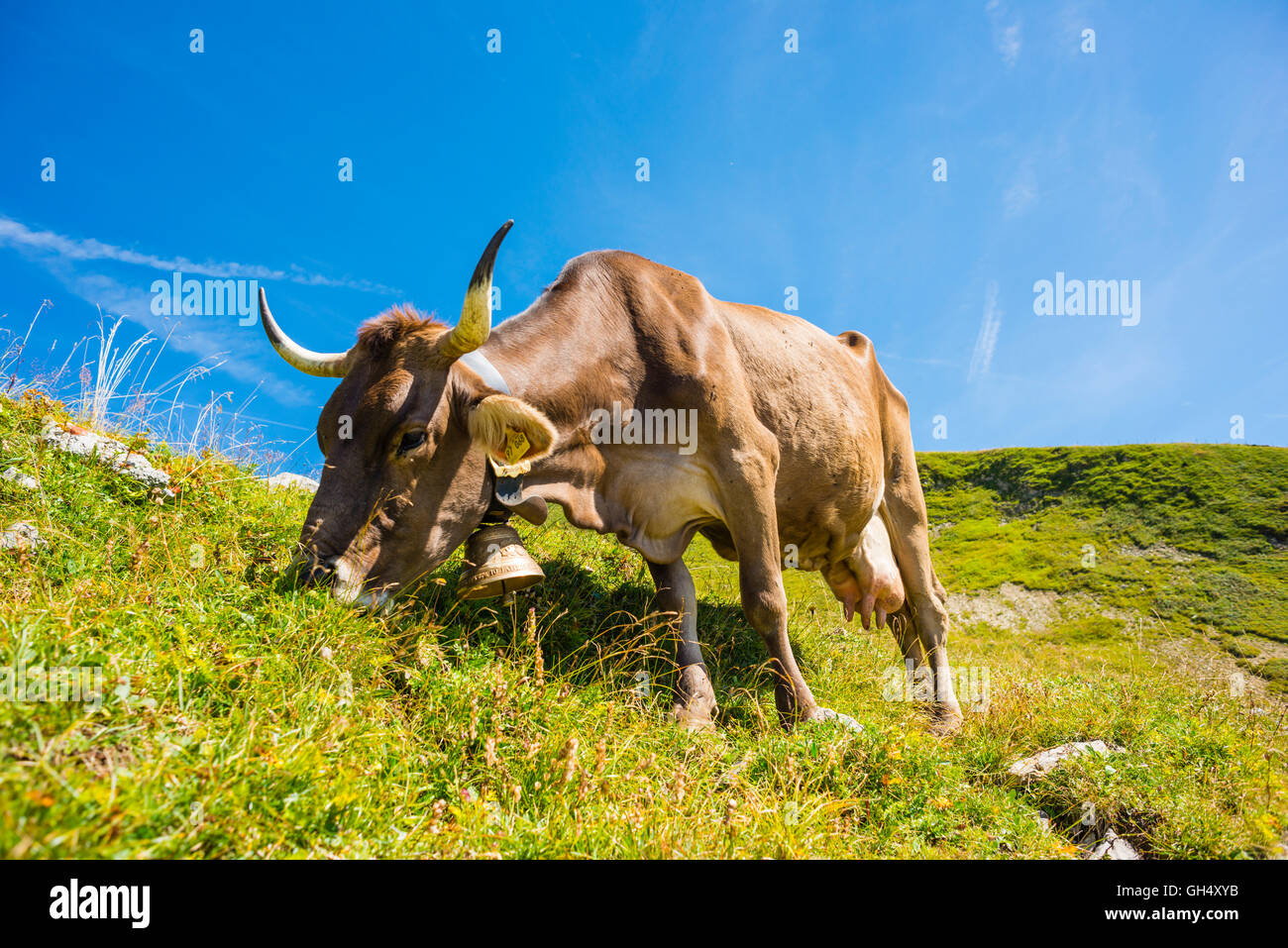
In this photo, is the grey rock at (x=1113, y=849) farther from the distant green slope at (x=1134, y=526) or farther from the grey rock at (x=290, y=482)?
the distant green slope at (x=1134, y=526)

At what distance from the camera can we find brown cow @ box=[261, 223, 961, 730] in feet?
13.6

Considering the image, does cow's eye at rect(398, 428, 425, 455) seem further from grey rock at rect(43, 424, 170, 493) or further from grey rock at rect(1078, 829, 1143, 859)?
grey rock at rect(1078, 829, 1143, 859)

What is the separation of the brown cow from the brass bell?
20 centimetres

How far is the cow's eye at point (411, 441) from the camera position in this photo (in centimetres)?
419

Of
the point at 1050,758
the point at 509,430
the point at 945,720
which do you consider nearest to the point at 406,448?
the point at 509,430

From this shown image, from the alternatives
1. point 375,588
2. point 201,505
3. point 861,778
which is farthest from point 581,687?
point 201,505

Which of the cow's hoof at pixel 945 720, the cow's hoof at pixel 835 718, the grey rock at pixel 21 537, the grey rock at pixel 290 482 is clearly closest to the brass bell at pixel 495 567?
the cow's hoof at pixel 835 718

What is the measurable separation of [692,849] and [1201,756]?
4.19m

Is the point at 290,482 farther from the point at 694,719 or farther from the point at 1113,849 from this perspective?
the point at 1113,849

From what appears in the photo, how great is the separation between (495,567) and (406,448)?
100cm

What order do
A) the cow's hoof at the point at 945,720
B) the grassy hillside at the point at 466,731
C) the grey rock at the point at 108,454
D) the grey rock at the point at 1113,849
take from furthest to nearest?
the cow's hoof at the point at 945,720, the grey rock at the point at 108,454, the grey rock at the point at 1113,849, the grassy hillside at the point at 466,731

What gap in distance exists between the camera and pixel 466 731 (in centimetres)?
322

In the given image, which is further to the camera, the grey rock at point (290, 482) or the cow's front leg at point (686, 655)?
the grey rock at point (290, 482)

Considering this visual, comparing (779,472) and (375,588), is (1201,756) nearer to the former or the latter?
(779,472)
